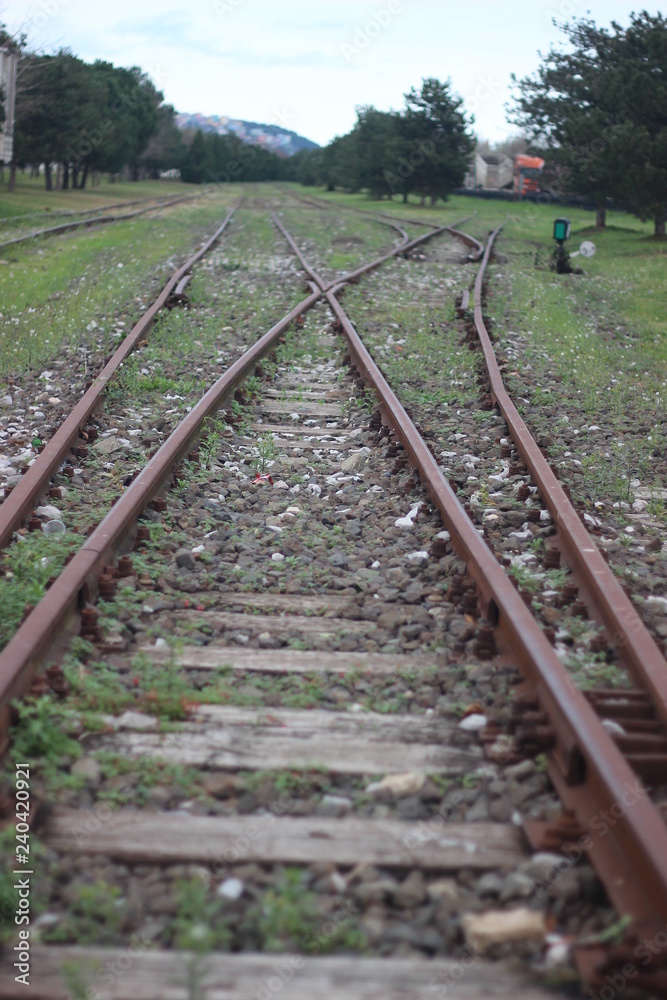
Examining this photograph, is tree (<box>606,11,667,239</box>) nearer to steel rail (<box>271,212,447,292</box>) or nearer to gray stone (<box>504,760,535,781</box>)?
steel rail (<box>271,212,447,292</box>)

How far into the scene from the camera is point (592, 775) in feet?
8.93

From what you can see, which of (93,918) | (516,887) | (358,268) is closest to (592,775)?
(516,887)

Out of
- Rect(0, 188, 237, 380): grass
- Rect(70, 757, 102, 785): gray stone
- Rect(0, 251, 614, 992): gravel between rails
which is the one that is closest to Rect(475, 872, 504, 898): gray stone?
Rect(0, 251, 614, 992): gravel between rails

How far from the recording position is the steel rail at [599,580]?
3.40m

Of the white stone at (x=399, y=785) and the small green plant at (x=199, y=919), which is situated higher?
the white stone at (x=399, y=785)

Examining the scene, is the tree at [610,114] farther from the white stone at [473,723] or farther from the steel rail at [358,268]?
the white stone at [473,723]

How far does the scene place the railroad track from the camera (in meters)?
2.31

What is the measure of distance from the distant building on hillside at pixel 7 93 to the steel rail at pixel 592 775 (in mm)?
28983

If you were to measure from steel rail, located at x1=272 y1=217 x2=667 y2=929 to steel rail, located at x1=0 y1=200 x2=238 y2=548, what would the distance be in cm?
228

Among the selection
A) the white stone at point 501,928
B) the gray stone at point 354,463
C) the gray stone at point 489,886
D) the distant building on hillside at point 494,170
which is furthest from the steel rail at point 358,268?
the distant building on hillside at point 494,170

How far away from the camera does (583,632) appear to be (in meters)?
3.93

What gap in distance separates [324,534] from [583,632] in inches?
63.7

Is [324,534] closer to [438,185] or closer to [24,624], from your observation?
[24,624]

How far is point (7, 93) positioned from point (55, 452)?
2749cm
